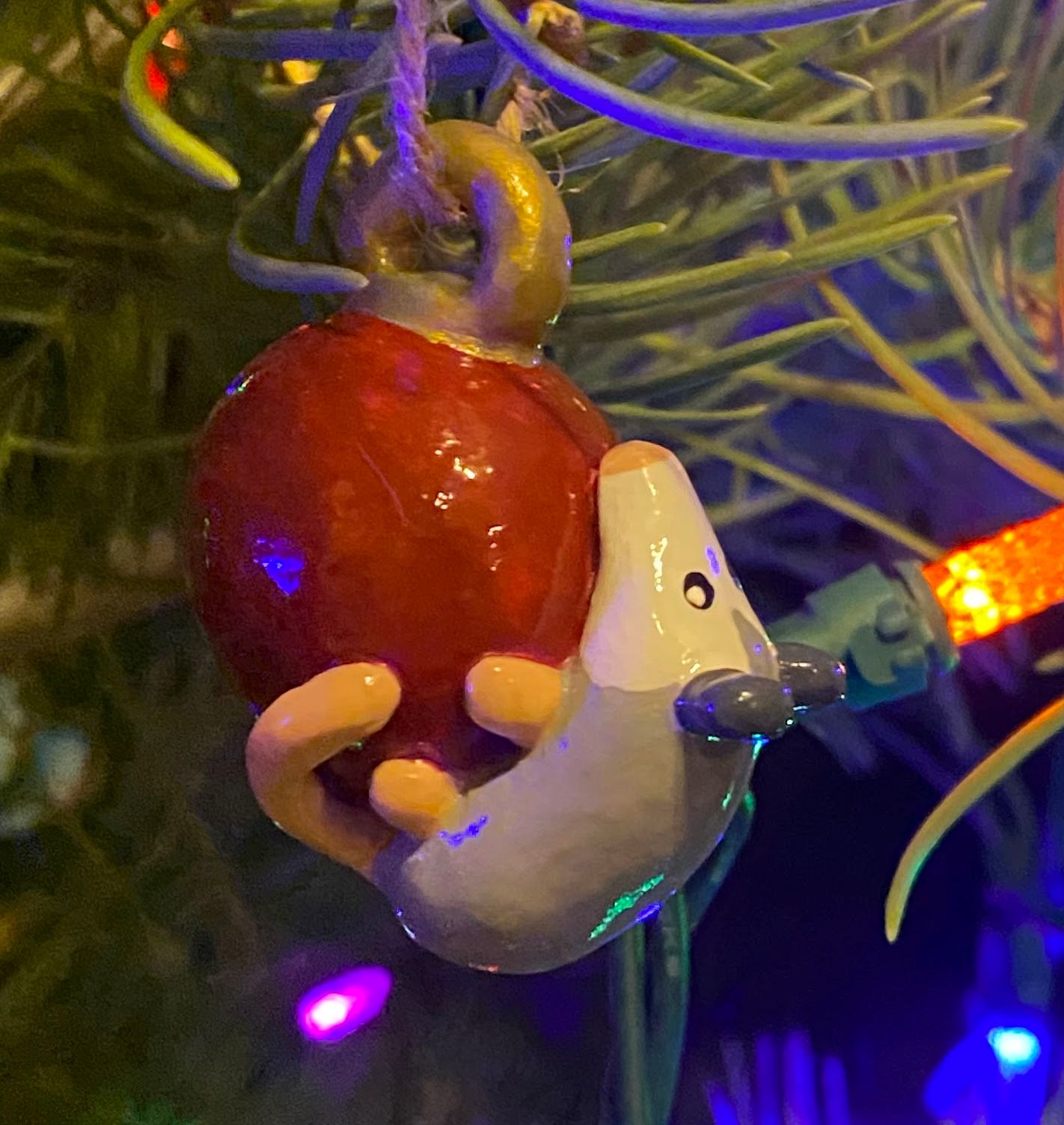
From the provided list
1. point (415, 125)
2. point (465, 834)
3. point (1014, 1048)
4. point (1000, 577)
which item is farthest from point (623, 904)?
point (1014, 1048)

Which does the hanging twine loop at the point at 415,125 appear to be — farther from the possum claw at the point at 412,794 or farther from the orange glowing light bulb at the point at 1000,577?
the orange glowing light bulb at the point at 1000,577

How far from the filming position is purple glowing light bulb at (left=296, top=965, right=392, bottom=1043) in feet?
1.21

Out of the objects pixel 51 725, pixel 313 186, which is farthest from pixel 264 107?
pixel 51 725

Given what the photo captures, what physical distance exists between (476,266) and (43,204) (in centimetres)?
14

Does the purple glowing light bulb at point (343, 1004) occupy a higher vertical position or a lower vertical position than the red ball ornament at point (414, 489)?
lower

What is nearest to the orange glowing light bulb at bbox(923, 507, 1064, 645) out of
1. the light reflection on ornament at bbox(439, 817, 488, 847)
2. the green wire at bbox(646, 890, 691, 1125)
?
the green wire at bbox(646, 890, 691, 1125)

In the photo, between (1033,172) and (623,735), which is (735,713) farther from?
(1033,172)

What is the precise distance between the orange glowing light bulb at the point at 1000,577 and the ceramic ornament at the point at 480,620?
214 millimetres

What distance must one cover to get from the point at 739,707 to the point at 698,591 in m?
0.03

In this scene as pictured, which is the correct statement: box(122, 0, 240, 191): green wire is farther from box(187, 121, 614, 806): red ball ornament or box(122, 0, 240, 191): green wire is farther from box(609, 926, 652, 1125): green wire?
box(609, 926, 652, 1125): green wire

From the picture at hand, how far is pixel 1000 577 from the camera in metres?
0.41

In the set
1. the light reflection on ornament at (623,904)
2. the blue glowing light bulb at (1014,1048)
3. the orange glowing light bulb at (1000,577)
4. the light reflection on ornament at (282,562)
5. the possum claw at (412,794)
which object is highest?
the light reflection on ornament at (282,562)

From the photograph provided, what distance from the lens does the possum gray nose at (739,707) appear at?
0.18m

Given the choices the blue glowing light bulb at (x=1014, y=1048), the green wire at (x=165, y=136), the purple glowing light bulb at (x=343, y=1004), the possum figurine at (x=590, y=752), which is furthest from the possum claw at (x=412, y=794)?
the blue glowing light bulb at (x=1014, y=1048)
